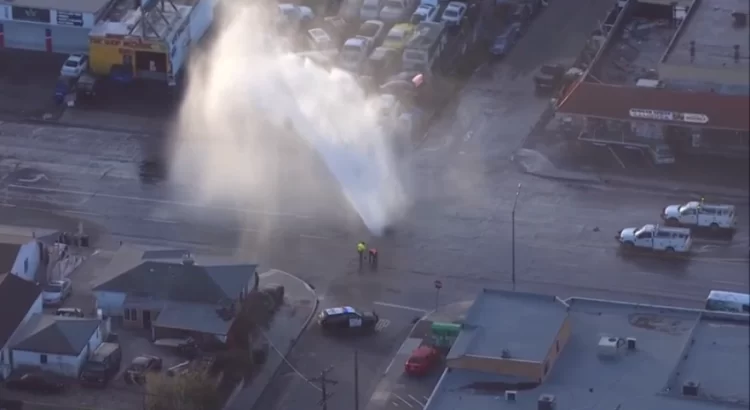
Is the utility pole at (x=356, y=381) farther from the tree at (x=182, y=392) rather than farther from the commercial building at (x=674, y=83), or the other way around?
the commercial building at (x=674, y=83)

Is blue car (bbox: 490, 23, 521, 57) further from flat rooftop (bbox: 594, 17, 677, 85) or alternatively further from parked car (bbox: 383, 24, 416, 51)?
flat rooftop (bbox: 594, 17, 677, 85)

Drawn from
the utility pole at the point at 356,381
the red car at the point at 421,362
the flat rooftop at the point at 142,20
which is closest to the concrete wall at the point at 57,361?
the utility pole at the point at 356,381

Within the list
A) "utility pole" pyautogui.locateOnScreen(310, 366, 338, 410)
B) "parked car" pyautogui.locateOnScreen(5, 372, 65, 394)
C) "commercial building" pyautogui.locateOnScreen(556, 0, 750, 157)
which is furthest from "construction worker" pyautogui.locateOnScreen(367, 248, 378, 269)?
"parked car" pyautogui.locateOnScreen(5, 372, 65, 394)

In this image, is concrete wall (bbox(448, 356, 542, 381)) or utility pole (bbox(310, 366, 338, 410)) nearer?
concrete wall (bbox(448, 356, 542, 381))

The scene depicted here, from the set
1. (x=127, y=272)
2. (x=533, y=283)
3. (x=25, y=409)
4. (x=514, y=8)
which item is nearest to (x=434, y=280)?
(x=533, y=283)

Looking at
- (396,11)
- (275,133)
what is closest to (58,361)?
(275,133)
